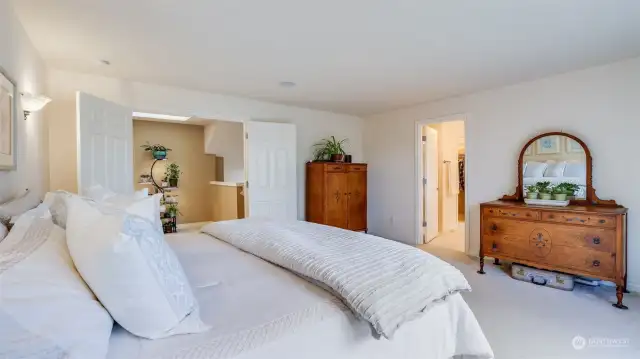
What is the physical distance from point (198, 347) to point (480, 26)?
2.53 m

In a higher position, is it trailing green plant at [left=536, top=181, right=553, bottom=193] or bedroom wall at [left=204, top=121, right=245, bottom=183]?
bedroom wall at [left=204, top=121, right=245, bottom=183]

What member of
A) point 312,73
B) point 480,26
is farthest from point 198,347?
point 312,73

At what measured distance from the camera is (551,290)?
292 centimetres

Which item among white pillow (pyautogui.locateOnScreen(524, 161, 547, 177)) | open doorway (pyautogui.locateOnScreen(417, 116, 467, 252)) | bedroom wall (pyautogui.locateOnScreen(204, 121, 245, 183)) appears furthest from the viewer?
bedroom wall (pyautogui.locateOnScreen(204, 121, 245, 183))

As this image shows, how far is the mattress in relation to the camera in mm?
878

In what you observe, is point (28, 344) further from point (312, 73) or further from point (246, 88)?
point (246, 88)

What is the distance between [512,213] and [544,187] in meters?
0.51

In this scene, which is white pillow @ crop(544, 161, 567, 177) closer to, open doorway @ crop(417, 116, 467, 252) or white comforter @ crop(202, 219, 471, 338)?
open doorway @ crop(417, 116, 467, 252)

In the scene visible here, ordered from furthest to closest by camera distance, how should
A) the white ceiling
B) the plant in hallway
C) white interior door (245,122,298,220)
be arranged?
the plant in hallway → white interior door (245,122,298,220) → the white ceiling

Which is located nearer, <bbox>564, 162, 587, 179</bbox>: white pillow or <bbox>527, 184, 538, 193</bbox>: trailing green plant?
<bbox>564, 162, 587, 179</bbox>: white pillow

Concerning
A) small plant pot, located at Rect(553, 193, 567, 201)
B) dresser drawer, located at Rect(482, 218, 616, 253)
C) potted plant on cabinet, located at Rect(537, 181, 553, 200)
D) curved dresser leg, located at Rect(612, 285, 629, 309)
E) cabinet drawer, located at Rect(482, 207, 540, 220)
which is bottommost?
curved dresser leg, located at Rect(612, 285, 629, 309)

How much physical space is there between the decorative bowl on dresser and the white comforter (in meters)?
2.13

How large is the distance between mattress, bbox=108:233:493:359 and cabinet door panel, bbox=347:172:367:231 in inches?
127

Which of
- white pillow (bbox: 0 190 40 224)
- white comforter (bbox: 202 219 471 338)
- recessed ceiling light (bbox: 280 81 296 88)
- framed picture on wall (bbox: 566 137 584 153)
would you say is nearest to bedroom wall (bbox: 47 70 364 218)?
recessed ceiling light (bbox: 280 81 296 88)
